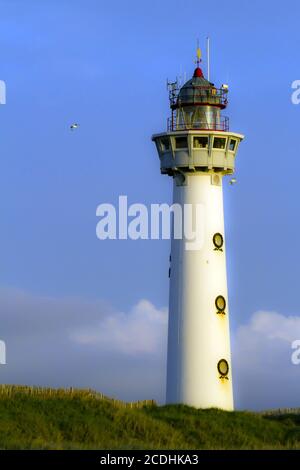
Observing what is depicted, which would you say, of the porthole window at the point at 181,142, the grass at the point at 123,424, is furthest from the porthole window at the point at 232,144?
the grass at the point at 123,424

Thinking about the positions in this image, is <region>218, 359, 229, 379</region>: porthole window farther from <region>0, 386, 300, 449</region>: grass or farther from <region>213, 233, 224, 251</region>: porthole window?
<region>213, 233, 224, 251</region>: porthole window

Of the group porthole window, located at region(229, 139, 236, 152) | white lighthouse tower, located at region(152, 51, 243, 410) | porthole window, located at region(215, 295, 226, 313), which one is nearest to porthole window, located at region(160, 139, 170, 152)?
white lighthouse tower, located at region(152, 51, 243, 410)

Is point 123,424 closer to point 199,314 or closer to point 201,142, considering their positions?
point 199,314

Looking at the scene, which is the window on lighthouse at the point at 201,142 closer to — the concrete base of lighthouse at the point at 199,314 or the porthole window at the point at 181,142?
the porthole window at the point at 181,142

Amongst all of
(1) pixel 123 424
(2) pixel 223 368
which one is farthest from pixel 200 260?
(1) pixel 123 424
